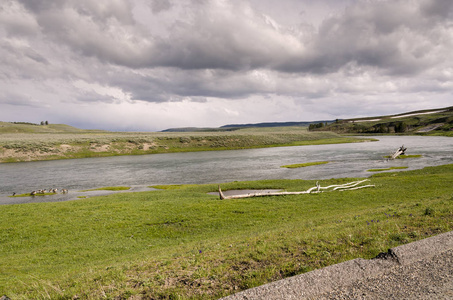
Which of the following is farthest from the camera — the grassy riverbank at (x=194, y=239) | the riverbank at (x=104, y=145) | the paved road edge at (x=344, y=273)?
the riverbank at (x=104, y=145)

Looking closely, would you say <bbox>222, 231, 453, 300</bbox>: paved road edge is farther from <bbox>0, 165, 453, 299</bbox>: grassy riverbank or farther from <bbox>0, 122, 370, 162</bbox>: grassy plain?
<bbox>0, 122, 370, 162</bbox>: grassy plain

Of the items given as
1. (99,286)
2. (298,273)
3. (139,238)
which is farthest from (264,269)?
(139,238)

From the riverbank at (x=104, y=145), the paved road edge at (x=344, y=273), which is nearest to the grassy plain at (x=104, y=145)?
the riverbank at (x=104, y=145)

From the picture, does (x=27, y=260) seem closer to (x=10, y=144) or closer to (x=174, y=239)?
(x=174, y=239)

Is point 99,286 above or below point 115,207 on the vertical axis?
above

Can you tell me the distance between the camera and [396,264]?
795cm

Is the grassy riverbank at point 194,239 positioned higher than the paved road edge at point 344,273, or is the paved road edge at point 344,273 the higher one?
the paved road edge at point 344,273

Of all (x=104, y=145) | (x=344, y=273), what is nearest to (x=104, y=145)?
(x=104, y=145)

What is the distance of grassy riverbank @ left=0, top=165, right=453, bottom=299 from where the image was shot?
28.0 ft

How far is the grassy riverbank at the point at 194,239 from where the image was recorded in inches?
336

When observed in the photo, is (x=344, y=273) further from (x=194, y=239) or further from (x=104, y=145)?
(x=104, y=145)

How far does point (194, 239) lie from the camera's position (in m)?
18.2

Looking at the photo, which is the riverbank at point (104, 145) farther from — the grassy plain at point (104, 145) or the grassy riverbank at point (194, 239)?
the grassy riverbank at point (194, 239)

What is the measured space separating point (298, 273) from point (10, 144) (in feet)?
457
